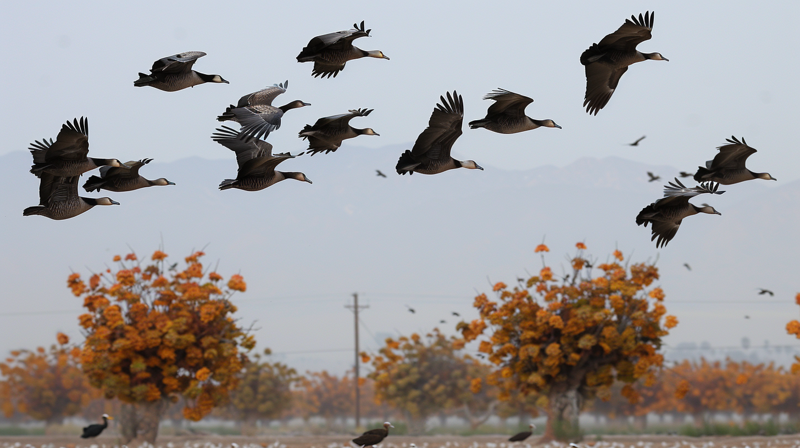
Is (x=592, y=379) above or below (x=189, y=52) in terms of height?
below

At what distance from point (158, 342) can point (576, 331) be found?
287 inches

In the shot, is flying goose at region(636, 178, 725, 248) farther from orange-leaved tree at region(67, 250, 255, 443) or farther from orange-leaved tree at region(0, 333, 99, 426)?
orange-leaved tree at region(0, 333, 99, 426)

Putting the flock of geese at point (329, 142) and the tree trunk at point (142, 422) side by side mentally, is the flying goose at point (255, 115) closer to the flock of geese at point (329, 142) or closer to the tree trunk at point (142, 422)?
the flock of geese at point (329, 142)

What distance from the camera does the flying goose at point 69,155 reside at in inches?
255

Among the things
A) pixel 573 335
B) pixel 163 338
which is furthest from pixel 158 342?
pixel 573 335

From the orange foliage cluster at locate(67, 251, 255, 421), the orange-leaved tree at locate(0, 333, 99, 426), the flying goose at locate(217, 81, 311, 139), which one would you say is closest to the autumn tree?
the orange-leaved tree at locate(0, 333, 99, 426)

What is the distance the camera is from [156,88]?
7199 mm

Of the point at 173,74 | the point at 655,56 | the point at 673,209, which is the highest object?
the point at 655,56

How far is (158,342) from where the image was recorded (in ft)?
45.9

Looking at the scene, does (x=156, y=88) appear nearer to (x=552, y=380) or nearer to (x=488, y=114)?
(x=488, y=114)

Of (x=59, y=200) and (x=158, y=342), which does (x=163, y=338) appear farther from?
(x=59, y=200)

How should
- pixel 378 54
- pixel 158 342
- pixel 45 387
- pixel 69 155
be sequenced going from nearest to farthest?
pixel 69 155 → pixel 378 54 → pixel 158 342 → pixel 45 387

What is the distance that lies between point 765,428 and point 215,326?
1233cm

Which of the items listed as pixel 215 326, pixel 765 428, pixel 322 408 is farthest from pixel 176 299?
pixel 322 408
